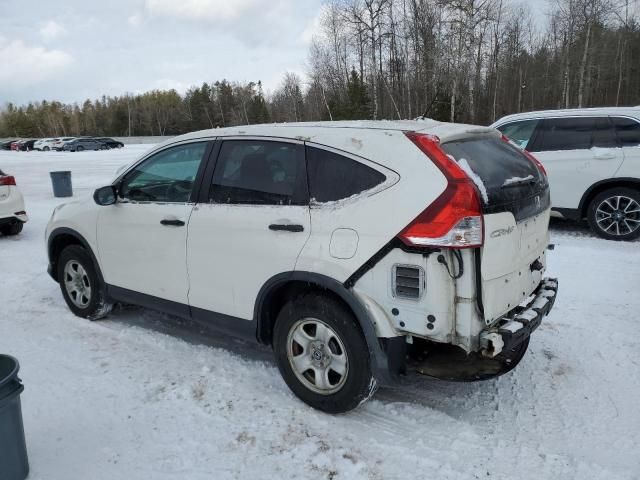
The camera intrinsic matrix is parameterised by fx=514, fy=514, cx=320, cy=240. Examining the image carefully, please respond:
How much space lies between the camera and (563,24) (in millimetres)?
41000

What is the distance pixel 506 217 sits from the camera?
2.93 meters

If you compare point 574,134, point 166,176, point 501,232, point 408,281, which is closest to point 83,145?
point 574,134

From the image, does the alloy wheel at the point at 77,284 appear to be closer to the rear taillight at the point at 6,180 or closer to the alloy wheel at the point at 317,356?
the alloy wheel at the point at 317,356

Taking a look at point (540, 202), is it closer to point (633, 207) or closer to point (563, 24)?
point (633, 207)

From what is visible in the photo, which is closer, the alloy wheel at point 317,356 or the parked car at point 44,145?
the alloy wheel at point 317,356

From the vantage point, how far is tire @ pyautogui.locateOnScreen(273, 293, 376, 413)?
305cm

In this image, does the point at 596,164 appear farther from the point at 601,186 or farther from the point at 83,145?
the point at 83,145

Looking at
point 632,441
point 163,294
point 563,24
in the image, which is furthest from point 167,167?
point 563,24

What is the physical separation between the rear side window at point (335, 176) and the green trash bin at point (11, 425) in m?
1.85

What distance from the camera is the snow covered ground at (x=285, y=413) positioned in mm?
2852

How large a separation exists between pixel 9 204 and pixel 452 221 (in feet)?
27.9

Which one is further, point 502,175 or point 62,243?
point 62,243

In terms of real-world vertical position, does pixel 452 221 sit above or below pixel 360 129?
below

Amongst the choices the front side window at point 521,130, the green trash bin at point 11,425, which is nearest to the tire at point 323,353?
the green trash bin at point 11,425
